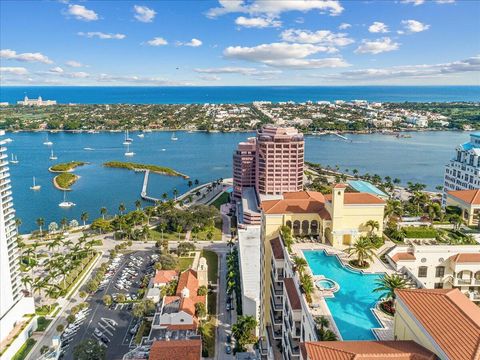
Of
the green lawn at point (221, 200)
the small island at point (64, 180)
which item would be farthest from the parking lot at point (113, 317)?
the small island at point (64, 180)

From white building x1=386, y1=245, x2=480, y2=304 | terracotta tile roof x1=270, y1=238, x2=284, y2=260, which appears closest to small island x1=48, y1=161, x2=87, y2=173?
terracotta tile roof x1=270, y1=238, x2=284, y2=260

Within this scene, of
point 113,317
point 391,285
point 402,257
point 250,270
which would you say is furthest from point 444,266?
point 113,317

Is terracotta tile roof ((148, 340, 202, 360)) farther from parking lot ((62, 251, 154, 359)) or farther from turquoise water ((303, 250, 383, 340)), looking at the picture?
turquoise water ((303, 250, 383, 340))

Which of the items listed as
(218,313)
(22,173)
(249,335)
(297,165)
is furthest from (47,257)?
(22,173)

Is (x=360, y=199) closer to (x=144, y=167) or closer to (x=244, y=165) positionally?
(x=244, y=165)

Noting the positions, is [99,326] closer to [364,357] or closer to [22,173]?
[364,357]

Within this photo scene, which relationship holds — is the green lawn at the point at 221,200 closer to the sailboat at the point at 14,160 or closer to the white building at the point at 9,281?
the white building at the point at 9,281
